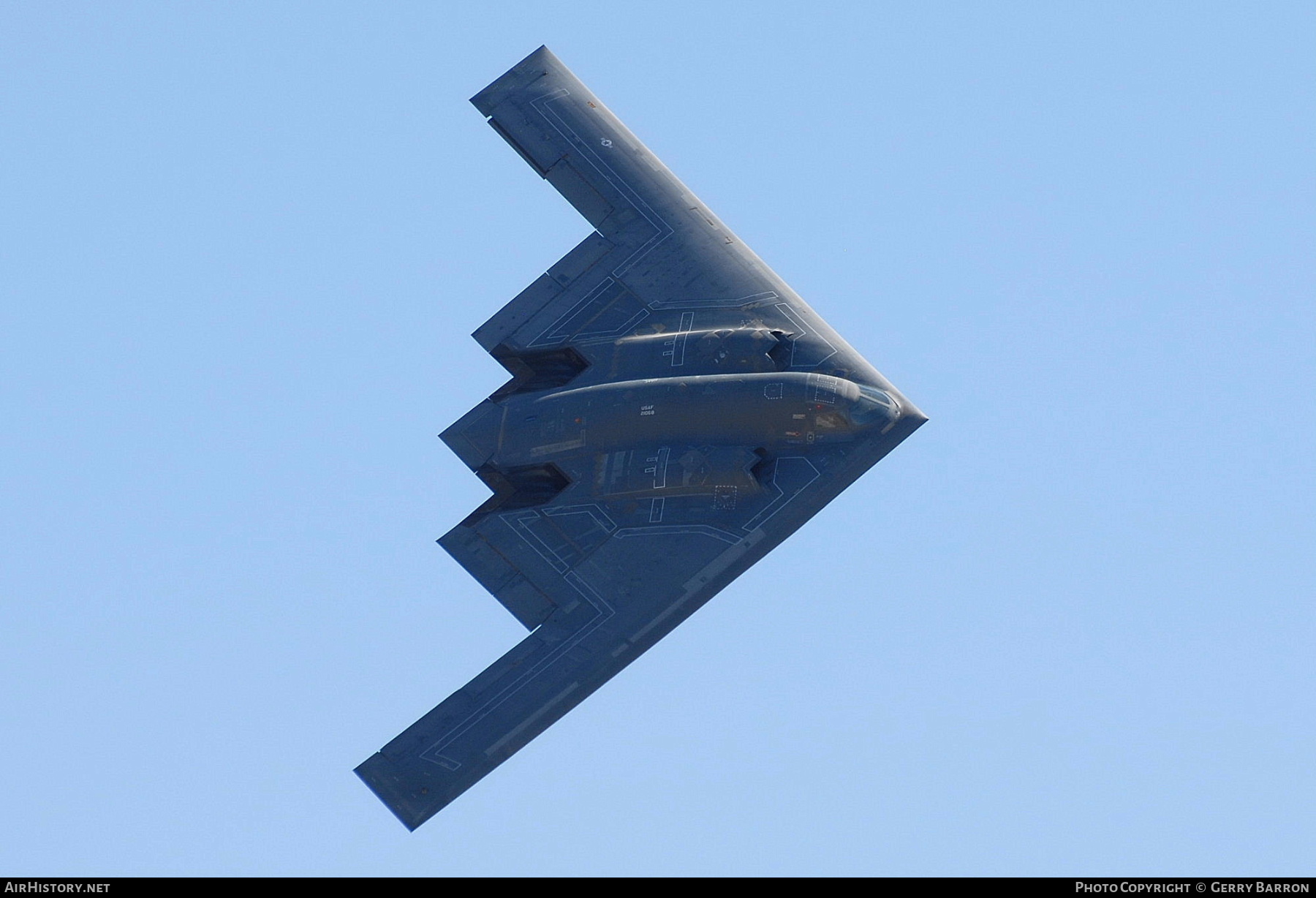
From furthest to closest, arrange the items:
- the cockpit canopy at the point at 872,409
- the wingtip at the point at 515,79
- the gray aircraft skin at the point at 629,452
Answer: the wingtip at the point at 515,79 → the cockpit canopy at the point at 872,409 → the gray aircraft skin at the point at 629,452

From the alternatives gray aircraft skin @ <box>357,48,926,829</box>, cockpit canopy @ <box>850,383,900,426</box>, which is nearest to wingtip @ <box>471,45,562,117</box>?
gray aircraft skin @ <box>357,48,926,829</box>

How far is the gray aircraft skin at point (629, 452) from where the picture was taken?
4847cm

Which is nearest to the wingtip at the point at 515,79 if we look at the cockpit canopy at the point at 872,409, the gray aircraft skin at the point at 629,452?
the gray aircraft skin at the point at 629,452

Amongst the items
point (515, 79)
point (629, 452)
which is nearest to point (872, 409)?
point (629, 452)

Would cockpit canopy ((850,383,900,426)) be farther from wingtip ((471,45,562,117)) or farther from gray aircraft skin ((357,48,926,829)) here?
wingtip ((471,45,562,117))

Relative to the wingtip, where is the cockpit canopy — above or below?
below

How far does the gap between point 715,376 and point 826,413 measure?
2473mm

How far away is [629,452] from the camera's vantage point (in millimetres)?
49438

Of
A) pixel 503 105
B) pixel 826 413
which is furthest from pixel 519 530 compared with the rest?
pixel 503 105

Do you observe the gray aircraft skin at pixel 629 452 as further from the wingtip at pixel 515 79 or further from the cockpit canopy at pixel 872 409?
the wingtip at pixel 515 79

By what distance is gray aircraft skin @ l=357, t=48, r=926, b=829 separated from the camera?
4847cm

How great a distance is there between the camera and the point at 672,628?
160 ft

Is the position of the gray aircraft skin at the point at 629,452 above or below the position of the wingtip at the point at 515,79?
Result: below

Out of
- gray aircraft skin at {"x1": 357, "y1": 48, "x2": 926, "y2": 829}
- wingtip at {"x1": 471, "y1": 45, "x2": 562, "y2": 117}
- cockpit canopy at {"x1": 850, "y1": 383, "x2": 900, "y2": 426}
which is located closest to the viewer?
gray aircraft skin at {"x1": 357, "y1": 48, "x2": 926, "y2": 829}
